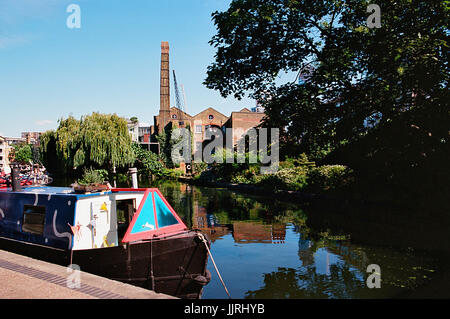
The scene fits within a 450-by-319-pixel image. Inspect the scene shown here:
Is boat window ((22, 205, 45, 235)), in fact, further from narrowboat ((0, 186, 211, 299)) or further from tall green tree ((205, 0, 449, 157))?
tall green tree ((205, 0, 449, 157))

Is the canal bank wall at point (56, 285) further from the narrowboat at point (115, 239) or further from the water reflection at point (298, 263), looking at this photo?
the water reflection at point (298, 263)

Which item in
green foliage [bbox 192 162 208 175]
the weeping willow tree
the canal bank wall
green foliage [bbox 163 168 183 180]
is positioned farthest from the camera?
green foliage [bbox 163 168 183 180]

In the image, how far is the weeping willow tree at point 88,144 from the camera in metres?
30.2

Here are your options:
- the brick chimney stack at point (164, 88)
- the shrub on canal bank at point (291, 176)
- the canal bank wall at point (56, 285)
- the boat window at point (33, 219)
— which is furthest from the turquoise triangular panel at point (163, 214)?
the brick chimney stack at point (164, 88)

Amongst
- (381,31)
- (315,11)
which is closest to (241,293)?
(381,31)

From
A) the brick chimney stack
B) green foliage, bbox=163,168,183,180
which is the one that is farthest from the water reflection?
the brick chimney stack

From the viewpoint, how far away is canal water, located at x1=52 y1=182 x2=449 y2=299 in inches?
286

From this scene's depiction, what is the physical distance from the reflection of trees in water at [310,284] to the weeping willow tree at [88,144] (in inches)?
1023

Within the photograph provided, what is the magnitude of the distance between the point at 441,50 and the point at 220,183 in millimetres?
23121

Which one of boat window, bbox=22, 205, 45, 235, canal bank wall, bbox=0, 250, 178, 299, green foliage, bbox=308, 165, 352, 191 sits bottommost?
canal bank wall, bbox=0, 250, 178, 299

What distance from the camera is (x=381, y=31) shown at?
1301cm

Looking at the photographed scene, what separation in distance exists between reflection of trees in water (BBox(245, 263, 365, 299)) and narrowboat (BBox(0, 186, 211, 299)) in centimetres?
153

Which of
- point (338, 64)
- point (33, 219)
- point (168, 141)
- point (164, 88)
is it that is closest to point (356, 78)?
point (338, 64)

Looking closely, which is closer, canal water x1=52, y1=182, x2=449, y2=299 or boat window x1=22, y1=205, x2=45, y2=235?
canal water x1=52, y1=182, x2=449, y2=299
